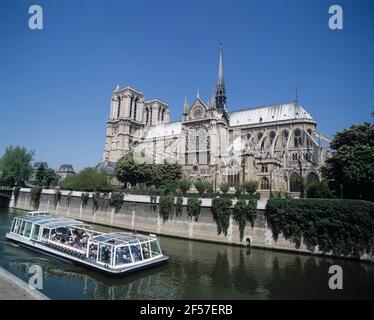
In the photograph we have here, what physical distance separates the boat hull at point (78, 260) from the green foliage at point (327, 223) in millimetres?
12530

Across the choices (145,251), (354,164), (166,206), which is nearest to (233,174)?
(166,206)

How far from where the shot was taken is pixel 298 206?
27297mm

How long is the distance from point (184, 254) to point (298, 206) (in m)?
11.9

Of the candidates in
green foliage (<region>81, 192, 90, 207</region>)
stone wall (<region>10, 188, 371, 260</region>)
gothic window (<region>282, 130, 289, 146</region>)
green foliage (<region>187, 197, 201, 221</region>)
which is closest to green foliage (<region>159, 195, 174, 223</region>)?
stone wall (<region>10, 188, 371, 260</region>)

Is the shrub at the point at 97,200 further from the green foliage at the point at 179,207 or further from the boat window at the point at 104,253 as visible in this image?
the boat window at the point at 104,253

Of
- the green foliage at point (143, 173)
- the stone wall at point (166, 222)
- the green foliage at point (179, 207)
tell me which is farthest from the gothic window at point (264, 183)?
the green foliage at point (179, 207)

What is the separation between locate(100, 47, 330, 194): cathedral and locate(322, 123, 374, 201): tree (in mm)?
16521

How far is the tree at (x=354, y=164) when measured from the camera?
2897cm

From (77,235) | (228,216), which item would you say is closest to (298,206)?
(228,216)

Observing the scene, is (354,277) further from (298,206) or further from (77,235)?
(77,235)

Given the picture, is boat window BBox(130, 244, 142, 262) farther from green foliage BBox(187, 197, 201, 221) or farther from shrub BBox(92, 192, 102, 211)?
shrub BBox(92, 192, 102, 211)

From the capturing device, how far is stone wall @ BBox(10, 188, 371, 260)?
2909 centimetres

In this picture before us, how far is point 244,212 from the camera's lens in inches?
1187

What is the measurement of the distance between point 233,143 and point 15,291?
54483 mm
